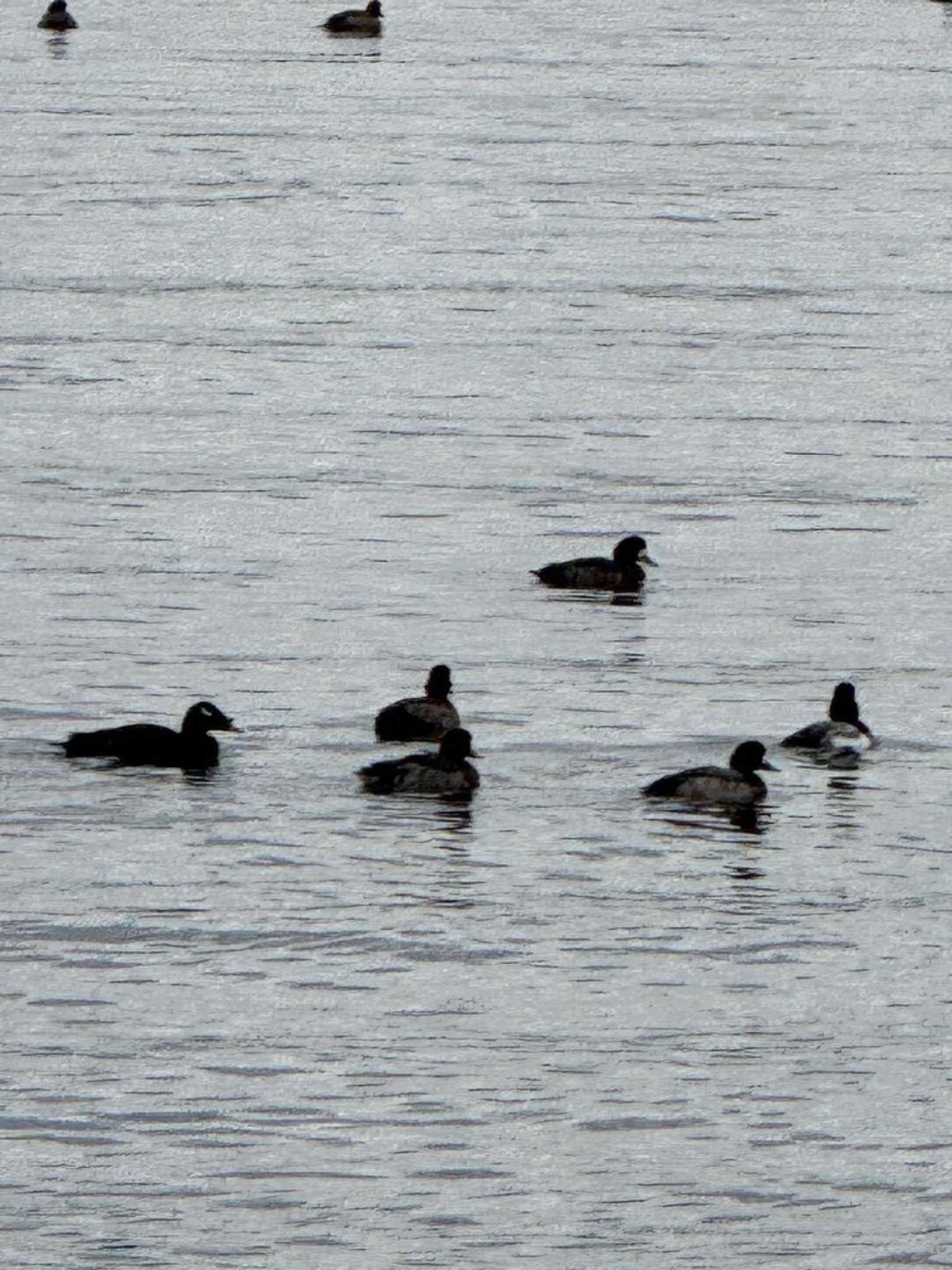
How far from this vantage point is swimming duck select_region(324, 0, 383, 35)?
7050cm

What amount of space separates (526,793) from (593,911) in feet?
8.96

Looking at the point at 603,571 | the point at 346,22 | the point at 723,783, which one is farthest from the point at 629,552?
the point at 346,22

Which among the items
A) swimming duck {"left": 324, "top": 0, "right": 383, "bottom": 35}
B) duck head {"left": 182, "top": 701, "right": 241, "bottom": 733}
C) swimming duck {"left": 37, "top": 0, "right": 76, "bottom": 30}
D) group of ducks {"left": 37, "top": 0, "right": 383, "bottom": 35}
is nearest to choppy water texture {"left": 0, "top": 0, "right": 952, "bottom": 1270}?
duck head {"left": 182, "top": 701, "right": 241, "bottom": 733}

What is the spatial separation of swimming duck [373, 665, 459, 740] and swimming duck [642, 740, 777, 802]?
5.25ft

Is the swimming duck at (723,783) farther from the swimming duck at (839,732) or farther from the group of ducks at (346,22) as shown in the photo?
the group of ducks at (346,22)

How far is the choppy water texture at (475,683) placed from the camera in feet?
55.3

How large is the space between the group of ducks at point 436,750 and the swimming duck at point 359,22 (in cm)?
4782

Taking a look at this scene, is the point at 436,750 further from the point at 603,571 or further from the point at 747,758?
the point at 603,571

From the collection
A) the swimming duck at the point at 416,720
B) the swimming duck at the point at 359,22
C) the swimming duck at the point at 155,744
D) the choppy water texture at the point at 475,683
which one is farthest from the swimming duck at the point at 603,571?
the swimming duck at the point at 359,22

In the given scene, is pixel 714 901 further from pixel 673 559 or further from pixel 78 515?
pixel 78 515

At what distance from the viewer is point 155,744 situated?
23016mm

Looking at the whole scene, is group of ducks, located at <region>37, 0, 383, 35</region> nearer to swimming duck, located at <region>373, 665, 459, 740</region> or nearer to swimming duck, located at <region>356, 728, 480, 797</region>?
swimming duck, located at <region>373, 665, 459, 740</region>

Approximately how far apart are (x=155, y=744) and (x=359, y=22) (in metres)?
49.6

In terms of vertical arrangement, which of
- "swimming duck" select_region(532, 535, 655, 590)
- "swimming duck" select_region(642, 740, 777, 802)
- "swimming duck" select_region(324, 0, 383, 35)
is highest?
"swimming duck" select_region(324, 0, 383, 35)
